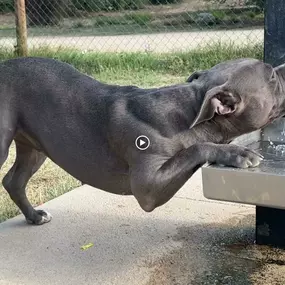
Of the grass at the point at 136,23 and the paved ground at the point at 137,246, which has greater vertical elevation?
the grass at the point at 136,23

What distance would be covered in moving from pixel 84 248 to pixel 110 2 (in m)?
12.1

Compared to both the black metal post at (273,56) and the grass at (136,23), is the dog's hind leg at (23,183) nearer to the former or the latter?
the black metal post at (273,56)

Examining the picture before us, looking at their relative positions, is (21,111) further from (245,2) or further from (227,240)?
(245,2)

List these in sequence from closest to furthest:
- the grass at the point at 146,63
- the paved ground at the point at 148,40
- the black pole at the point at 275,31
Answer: the black pole at the point at 275,31, the grass at the point at 146,63, the paved ground at the point at 148,40

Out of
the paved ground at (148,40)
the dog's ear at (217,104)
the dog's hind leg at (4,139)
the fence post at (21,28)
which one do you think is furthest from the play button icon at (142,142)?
the paved ground at (148,40)

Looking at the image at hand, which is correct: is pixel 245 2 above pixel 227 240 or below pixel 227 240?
above

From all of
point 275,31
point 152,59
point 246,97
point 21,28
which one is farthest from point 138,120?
point 152,59

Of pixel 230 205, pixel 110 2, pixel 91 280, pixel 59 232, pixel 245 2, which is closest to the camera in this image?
pixel 91 280

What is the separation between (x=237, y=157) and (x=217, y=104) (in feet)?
1.06

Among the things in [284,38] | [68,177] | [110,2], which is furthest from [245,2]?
[284,38]

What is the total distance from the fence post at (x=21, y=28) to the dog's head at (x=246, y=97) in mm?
7227

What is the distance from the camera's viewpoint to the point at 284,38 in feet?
13.5

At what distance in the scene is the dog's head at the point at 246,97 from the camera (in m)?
3.54

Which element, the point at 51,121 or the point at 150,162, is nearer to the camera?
the point at 150,162
